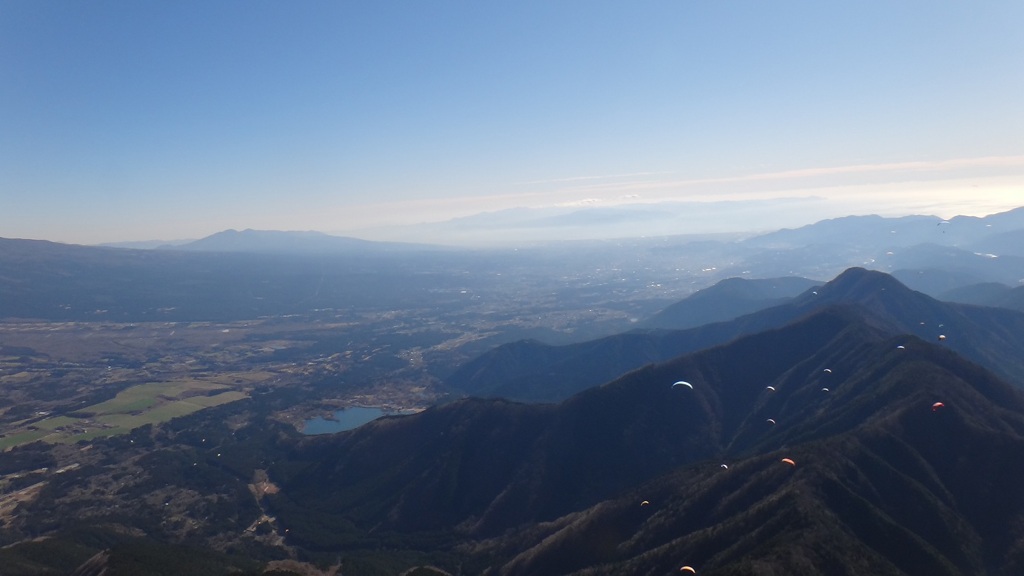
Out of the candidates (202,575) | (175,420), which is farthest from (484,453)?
(175,420)

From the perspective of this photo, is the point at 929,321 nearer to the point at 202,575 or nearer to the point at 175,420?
the point at 202,575

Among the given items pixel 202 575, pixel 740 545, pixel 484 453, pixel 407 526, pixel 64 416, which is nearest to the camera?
pixel 740 545

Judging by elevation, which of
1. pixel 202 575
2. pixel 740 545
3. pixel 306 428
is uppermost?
pixel 740 545

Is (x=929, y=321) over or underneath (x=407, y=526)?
over

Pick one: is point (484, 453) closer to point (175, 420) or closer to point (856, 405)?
point (856, 405)

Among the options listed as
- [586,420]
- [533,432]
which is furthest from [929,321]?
[533,432]

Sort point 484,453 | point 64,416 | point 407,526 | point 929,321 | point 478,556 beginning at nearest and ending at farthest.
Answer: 1. point 478,556
2. point 407,526
3. point 484,453
4. point 929,321
5. point 64,416

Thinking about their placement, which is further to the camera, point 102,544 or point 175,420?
point 175,420
